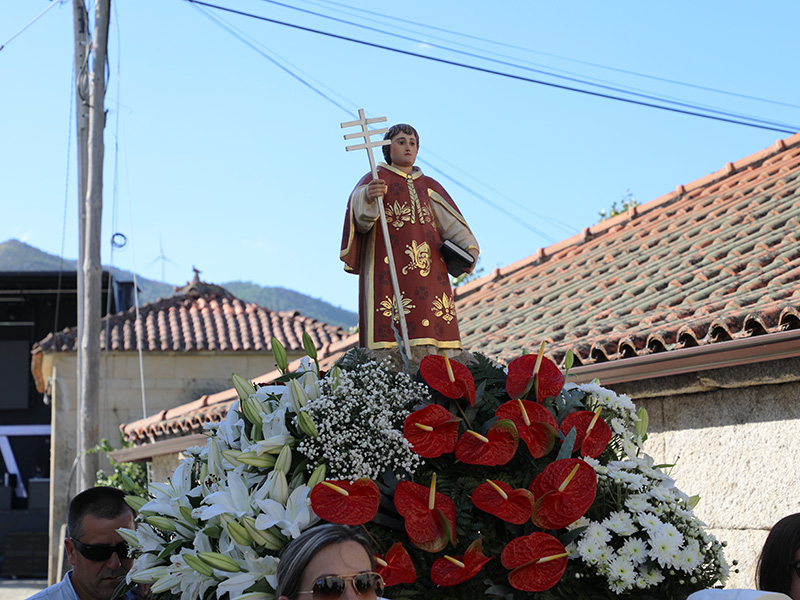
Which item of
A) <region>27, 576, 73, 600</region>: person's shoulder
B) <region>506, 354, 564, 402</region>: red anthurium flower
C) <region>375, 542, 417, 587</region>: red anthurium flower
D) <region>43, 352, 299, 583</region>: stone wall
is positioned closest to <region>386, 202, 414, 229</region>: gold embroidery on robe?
<region>506, 354, 564, 402</region>: red anthurium flower

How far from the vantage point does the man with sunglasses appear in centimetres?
350

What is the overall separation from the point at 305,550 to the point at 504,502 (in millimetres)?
770

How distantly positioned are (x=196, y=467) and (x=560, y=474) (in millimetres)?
1326

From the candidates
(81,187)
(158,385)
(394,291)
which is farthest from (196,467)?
(158,385)

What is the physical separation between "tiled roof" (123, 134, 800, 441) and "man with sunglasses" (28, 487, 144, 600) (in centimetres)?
293

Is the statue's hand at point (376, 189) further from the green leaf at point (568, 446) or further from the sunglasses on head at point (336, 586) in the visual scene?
the sunglasses on head at point (336, 586)

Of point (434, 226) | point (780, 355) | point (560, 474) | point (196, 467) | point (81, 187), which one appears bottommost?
point (560, 474)

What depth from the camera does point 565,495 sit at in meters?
2.79

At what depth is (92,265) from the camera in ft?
33.6

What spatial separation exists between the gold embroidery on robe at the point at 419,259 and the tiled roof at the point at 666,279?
215 centimetres

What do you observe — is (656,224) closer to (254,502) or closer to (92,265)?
(92,265)

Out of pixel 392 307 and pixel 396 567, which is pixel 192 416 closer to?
A: pixel 392 307

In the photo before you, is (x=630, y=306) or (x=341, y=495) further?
(x=630, y=306)

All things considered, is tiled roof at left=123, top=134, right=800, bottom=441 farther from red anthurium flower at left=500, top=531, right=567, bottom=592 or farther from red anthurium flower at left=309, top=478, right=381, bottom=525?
red anthurium flower at left=309, top=478, right=381, bottom=525
